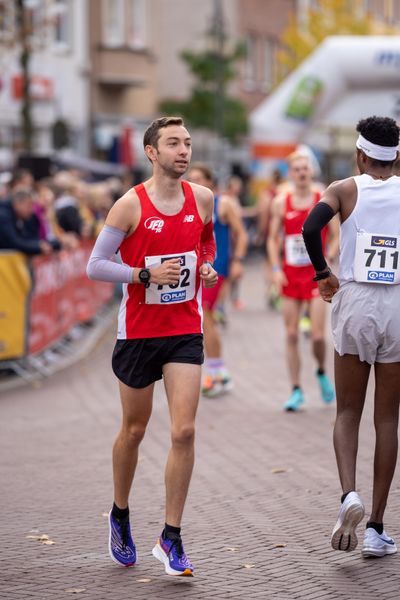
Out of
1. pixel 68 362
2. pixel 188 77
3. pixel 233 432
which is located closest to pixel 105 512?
pixel 233 432

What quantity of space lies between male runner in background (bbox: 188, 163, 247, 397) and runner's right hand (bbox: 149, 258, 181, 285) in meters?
6.37

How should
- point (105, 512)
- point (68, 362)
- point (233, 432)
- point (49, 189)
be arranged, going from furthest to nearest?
point (49, 189) → point (68, 362) → point (233, 432) → point (105, 512)

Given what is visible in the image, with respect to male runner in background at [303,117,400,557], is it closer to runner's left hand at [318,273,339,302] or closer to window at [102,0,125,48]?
runner's left hand at [318,273,339,302]

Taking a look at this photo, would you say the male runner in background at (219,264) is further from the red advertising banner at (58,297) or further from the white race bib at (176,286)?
the white race bib at (176,286)

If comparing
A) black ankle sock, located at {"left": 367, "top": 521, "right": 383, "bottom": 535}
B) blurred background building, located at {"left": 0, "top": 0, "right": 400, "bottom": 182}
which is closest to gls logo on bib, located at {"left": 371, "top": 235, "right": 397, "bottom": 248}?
black ankle sock, located at {"left": 367, "top": 521, "right": 383, "bottom": 535}

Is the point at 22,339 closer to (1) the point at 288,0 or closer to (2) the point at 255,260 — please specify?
(2) the point at 255,260

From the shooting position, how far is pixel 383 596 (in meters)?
6.06

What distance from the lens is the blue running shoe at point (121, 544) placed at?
22.1 ft

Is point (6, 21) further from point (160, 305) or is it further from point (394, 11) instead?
point (394, 11)

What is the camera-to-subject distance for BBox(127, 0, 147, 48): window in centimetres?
4481

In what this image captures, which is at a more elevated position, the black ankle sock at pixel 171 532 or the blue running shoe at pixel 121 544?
the black ankle sock at pixel 171 532

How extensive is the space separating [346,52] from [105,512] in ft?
64.5

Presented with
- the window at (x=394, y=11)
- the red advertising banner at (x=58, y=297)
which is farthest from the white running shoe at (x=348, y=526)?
the window at (x=394, y=11)

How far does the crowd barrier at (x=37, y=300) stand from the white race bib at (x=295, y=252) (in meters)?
3.26
